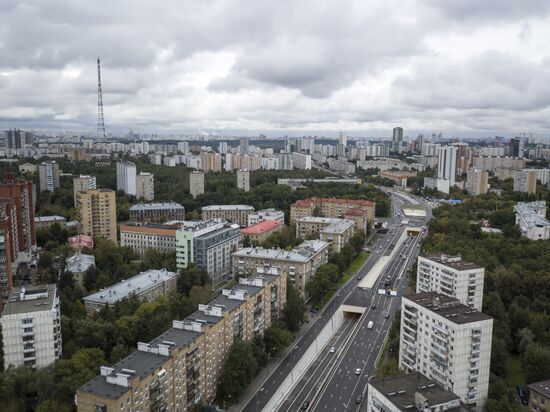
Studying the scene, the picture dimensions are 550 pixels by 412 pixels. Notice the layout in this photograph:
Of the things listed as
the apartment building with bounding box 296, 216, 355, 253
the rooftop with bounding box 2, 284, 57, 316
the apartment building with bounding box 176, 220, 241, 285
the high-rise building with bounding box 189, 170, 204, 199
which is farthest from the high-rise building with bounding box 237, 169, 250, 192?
the rooftop with bounding box 2, 284, 57, 316

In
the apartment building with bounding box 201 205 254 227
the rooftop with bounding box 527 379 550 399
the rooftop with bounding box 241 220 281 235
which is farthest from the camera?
the apartment building with bounding box 201 205 254 227

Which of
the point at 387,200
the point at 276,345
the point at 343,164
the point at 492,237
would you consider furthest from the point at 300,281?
the point at 343,164

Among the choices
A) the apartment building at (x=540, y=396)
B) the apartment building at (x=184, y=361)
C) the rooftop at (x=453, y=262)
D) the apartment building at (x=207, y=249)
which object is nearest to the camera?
the apartment building at (x=184, y=361)

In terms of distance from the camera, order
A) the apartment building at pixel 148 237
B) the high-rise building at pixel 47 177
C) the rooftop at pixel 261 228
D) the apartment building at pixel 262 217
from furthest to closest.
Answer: the high-rise building at pixel 47 177 < the apartment building at pixel 262 217 < the rooftop at pixel 261 228 < the apartment building at pixel 148 237

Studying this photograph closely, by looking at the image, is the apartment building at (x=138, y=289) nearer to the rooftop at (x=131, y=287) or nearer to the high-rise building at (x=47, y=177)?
the rooftop at (x=131, y=287)

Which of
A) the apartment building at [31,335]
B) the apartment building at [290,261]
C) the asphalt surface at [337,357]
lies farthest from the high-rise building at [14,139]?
the apartment building at [31,335]

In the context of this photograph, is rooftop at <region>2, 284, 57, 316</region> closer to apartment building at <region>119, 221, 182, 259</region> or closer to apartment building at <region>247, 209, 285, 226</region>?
apartment building at <region>119, 221, 182, 259</region>

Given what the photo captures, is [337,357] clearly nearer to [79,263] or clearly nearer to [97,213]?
[79,263]
